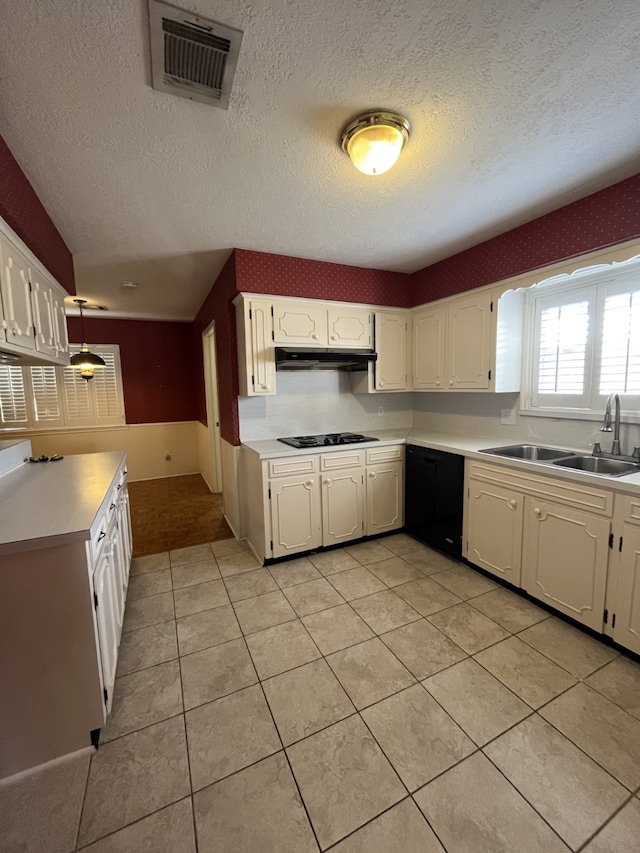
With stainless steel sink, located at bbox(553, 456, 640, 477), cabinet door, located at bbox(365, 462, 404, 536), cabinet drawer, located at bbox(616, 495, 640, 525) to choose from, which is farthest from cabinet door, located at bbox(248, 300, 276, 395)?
cabinet drawer, located at bbox(616, 495, 640, 525)

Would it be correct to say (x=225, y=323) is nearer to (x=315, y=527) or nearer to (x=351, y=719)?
(x=315, y=527)

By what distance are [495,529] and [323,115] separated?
2.55 m

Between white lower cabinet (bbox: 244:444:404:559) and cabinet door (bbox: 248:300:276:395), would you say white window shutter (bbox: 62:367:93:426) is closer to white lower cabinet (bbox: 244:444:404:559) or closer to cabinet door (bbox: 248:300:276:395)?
white lower cabinet (bbox: 244:444:404:559)

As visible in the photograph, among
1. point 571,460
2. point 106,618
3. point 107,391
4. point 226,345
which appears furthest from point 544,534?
point 107,391

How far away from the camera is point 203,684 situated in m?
1.72

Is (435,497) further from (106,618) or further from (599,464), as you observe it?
(106,618)

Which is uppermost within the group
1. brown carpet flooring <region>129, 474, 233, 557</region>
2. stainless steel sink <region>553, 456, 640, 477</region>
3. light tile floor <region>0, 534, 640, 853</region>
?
stainless steel sink <region>553, 456, 640, 477</region>

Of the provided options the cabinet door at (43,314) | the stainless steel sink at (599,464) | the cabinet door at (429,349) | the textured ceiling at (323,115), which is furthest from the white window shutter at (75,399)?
the stainless steel sink at (599,464)

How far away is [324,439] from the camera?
3.18 meters

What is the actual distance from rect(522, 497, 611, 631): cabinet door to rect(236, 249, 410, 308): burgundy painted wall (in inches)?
88.6

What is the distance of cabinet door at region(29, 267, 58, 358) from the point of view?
1.95 meters

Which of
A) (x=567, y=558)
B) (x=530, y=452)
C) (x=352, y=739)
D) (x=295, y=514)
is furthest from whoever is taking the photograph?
(x=295, y=514)

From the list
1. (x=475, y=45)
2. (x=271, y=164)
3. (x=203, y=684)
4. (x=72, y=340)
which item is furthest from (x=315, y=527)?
(x=72, y=340)

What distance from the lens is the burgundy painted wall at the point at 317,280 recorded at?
2.86 m
